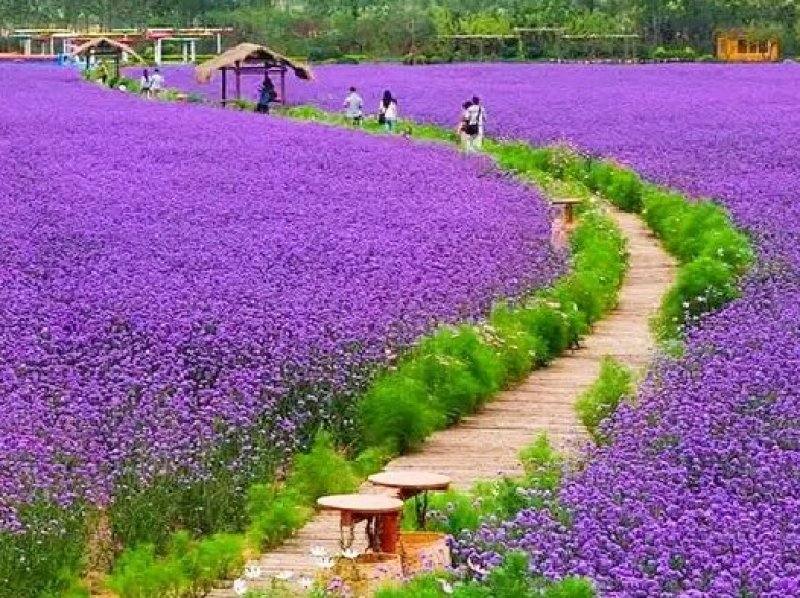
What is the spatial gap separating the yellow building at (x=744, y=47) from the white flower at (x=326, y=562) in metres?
79.3

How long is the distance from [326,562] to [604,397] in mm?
3220

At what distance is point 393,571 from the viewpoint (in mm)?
7062

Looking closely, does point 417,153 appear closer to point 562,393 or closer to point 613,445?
point 562,393

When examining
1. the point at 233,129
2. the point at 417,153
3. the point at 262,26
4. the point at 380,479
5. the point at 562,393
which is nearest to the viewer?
the point at 380,479

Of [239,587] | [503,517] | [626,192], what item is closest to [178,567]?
[239,587]

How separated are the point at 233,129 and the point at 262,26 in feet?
220

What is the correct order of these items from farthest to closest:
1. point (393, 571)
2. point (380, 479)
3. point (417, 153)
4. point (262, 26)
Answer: point (262, 26) → point (417, 153) → point (380, 479) → point (393, 571)

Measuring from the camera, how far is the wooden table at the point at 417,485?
7.70 meters

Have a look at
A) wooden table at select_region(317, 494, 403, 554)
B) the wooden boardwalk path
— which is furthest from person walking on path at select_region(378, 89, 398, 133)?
wooden table at select_region(317, 494, 403, 554)

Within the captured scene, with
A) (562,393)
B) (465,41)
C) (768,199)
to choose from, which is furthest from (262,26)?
(562,393)

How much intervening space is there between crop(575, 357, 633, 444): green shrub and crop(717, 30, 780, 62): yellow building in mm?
76076

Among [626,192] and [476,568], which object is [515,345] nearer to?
[476,568]

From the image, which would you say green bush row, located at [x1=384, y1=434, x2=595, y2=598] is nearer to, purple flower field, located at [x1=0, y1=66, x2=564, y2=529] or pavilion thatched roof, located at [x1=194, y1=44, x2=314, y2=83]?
purple flower field, located at [x1=0, y1=66, x2=564, y2=529]

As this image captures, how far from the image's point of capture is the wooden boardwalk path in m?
8.31
